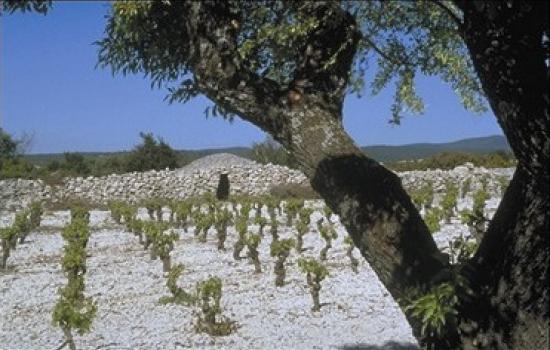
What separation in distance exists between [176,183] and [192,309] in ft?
54.9

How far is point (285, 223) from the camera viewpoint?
14812 mm

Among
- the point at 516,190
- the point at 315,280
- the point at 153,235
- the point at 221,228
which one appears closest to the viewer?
the point at 516,190

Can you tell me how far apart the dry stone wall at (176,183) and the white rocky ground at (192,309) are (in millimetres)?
10744

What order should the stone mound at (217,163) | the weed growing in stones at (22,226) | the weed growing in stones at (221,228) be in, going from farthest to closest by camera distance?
the stone mound at (217,163) < the weed growing in stones at (22,226) < the weed growing in stones at (221,228)

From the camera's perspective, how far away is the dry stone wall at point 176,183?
72.6ft

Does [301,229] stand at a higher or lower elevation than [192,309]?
higher

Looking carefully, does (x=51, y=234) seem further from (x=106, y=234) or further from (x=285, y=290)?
(x=285, y=290)

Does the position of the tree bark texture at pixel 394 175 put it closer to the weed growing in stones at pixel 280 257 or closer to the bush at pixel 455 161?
the weed growing in stones at pixel 280 257

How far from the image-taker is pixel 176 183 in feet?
78.5

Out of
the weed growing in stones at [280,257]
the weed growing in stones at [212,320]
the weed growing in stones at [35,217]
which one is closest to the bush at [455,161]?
the weed growing in stones at [35,217]

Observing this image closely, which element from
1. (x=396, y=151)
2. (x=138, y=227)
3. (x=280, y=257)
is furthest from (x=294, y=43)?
(x=396, y=151)

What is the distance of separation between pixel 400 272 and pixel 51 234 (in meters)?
12.6

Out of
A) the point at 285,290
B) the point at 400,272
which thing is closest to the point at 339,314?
the point at 285,290

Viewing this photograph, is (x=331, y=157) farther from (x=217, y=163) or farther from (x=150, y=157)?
(x=150, y=157)
